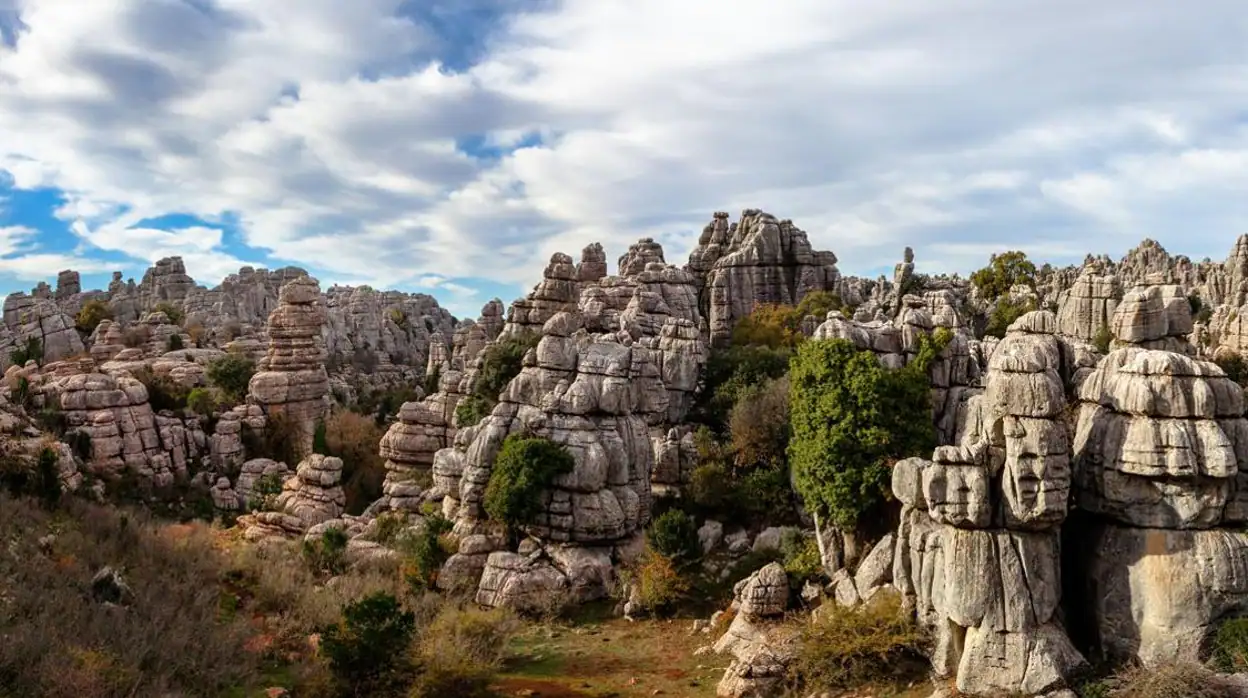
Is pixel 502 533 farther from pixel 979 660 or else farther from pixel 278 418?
pixel 278 418

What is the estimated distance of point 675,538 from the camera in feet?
83.6

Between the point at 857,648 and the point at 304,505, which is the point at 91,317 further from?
the point at 857,648

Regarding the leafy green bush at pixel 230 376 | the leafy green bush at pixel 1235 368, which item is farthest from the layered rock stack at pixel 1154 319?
the leafy green bush at pixel 230 376

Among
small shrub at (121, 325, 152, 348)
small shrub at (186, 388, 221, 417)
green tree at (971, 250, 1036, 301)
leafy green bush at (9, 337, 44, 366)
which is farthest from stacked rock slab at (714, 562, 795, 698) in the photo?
small shrub at (121, 325, 152, 348)

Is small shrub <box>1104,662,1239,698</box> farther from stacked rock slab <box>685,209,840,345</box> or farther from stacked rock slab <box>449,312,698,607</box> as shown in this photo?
stacked rock slab <box>685,209,840,345</box>

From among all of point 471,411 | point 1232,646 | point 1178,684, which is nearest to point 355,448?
point 471,411

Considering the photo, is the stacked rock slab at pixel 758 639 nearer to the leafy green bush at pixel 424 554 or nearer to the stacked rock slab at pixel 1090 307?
the leafy green bush at pixel 424 554

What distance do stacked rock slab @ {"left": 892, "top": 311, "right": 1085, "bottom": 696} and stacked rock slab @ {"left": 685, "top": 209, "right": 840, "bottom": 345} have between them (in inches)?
1245

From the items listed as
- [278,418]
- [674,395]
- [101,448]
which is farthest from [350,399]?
[674,395]

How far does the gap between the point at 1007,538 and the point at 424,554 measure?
16592 millimetres

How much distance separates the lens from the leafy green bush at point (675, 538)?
25.5m

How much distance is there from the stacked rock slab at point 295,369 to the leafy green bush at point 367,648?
29.1 metres

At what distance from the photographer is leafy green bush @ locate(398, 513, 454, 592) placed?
81.8 ft

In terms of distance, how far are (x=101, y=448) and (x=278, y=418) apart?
968cm
